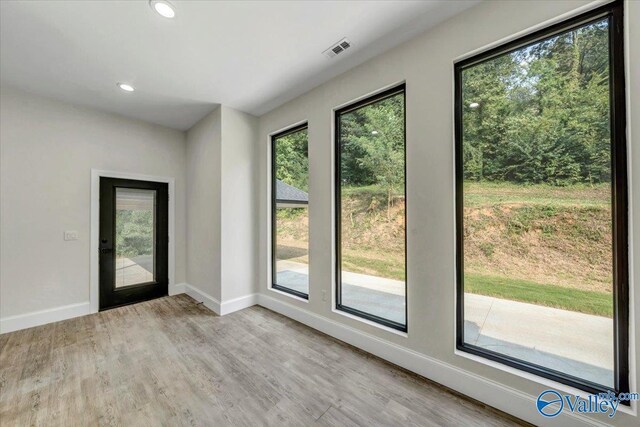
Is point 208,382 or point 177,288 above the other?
point 177,288

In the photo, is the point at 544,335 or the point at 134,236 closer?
the point at 544,335

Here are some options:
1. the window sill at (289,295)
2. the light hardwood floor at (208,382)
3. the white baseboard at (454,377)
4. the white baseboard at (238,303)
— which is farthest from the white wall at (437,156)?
the white baseboard at (238,303)

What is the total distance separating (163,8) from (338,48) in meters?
1.49

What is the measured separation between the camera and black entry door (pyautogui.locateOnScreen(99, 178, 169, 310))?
3807 millimetres

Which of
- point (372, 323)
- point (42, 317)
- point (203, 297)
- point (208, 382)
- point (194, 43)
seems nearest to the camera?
point (208, 382)

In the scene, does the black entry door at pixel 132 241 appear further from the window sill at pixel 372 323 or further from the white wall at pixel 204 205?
the window sill at pixel 372 323

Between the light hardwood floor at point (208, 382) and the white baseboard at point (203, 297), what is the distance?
0.48 meters

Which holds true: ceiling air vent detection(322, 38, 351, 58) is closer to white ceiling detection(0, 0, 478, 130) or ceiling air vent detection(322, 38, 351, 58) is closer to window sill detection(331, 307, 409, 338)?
white ceiling detection(0, 0, 478, 130)

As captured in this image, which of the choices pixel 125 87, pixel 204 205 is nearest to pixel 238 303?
pixel 204 205

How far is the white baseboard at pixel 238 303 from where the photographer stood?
358cm

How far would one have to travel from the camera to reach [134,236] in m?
4.09

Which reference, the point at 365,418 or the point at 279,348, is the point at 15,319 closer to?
the point at 279,348

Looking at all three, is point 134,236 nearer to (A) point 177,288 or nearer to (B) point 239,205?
(A) point 177,288

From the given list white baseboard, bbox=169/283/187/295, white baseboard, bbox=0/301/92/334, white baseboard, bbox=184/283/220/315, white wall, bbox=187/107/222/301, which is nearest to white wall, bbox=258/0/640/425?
white baseboard, bbox=184/283/220/315
